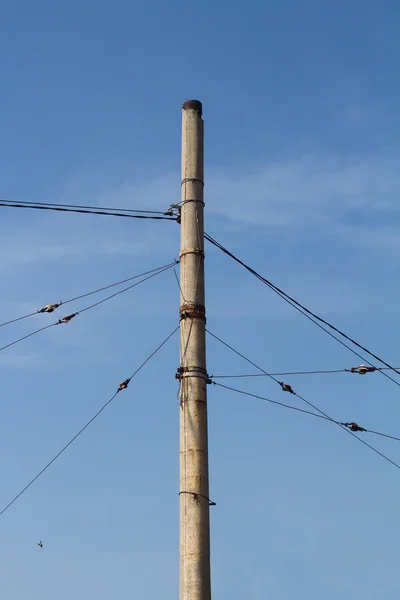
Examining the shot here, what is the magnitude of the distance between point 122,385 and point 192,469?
2832 mm

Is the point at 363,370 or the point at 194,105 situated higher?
the point at 194,105

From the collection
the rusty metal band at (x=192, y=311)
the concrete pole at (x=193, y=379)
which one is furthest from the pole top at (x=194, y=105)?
the rusty metal band at (x=192, y=311)

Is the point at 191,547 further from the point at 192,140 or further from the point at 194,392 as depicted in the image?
the point at 192,140

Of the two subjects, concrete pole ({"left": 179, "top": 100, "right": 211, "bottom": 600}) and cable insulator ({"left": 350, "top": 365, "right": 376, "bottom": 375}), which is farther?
cable insulator ({"left": 350, "top": 365, "right": 376, "bottom": 375})

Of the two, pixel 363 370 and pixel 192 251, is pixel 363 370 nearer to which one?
pixel 363 370

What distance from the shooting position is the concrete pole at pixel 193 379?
10.8m

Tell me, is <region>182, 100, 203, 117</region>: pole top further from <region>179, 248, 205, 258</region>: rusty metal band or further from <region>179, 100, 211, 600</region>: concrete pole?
<region>179, 248, 205, 258</region>: rusty metal band

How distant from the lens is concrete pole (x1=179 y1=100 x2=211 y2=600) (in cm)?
1079

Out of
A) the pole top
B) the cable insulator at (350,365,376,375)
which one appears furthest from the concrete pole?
the cable insulator at (350,365,376,375)

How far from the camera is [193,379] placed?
11836mm

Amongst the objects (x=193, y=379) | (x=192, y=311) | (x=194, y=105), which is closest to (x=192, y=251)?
(x=192, y=311)

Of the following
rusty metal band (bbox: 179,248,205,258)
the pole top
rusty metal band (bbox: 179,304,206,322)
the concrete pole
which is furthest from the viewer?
the pole top

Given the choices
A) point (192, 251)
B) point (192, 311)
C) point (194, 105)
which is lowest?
point (192, 311)

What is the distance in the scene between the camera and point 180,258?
1273 cm
